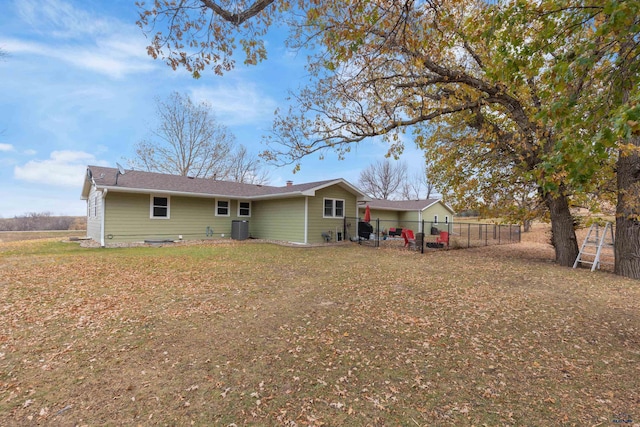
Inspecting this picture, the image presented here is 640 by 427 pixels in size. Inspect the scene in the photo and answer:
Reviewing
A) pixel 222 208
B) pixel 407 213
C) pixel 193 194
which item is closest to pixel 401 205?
pixel 407 213

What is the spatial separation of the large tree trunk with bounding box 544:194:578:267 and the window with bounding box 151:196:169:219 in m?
15.3

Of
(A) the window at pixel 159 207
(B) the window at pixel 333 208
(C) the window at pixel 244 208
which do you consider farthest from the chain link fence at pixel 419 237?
(A) the window at pixel 159 207

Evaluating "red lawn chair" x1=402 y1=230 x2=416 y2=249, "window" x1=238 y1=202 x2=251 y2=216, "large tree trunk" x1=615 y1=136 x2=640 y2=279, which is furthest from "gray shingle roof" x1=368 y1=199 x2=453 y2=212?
"large tree trunk" x1=615 y1=136 x2=640 y2=279

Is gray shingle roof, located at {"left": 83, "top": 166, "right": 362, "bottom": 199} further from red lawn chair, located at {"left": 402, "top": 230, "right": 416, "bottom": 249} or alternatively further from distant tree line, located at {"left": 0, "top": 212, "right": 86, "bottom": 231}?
distant tree line, located at {"left": 0, "top": 212, "right": 86, "bottom": 231}

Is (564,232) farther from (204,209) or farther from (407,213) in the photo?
(407,213)

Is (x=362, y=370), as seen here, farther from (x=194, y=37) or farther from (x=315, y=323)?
Answer: (x=194, y=37)

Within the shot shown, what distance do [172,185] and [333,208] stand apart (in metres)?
8.02

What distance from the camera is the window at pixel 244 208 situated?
638 inches

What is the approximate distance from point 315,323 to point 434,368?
1.67 m

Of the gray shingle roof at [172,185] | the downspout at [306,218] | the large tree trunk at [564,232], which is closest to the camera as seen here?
the large tree trunk at [564,232]

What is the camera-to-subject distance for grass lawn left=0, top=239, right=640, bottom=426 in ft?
7.66

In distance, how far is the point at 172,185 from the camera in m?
13.9

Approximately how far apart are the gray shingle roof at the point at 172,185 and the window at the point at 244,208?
0.65 m

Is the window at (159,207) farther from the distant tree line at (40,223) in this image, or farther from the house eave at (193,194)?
the distant tree line at (40,223)
